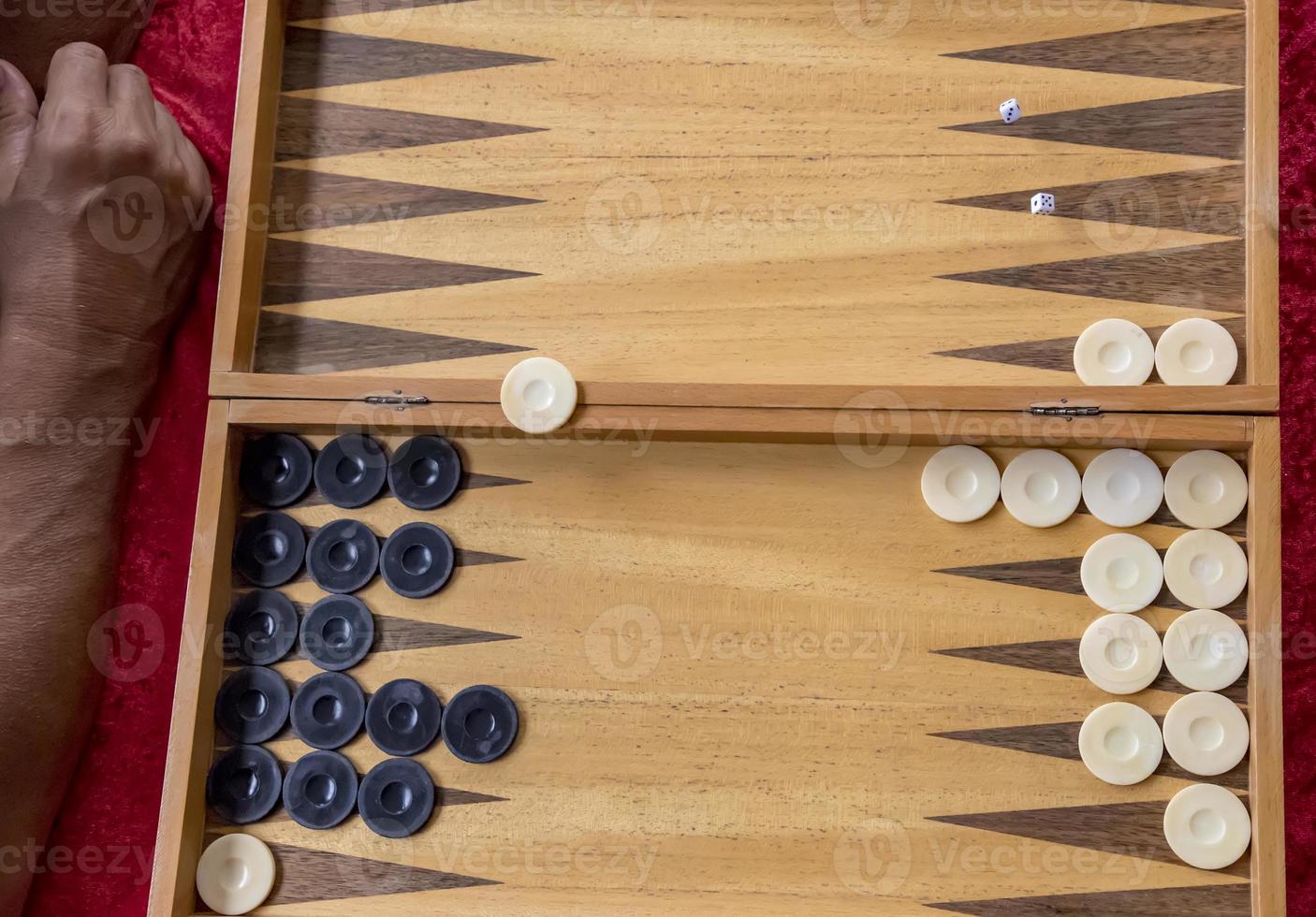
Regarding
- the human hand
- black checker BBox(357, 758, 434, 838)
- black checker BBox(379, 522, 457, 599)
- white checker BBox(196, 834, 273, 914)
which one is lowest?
white checker BBox(196, 834, 273, 914)

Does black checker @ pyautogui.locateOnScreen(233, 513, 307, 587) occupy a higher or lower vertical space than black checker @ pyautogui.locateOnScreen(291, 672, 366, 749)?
higher

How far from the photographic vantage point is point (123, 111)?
1.52 meters

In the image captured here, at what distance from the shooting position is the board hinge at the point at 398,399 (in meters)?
1.34

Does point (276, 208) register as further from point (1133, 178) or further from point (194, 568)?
point (1133, 178)

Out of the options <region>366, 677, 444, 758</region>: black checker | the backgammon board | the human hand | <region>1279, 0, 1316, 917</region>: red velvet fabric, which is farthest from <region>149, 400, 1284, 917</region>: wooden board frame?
<region>1279, 0, 1316, 917</region>: red velvet fabric

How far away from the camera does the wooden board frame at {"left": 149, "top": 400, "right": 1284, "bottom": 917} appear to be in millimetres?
1273

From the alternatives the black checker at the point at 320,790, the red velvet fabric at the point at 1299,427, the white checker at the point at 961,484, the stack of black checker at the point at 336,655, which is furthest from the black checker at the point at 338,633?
the red velvet fabric at the point at 1299,427

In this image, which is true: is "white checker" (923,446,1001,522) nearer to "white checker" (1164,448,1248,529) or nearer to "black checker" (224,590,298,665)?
"white checker" (1164,448,1248,529)

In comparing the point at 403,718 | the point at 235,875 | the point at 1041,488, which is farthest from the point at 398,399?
the point at 1041,488

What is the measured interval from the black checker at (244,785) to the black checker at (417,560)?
31 cm

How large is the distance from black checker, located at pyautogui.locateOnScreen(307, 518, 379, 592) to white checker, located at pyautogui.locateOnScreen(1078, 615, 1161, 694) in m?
1.04

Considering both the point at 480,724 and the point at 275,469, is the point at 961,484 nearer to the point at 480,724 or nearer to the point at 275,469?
the point at 480,724

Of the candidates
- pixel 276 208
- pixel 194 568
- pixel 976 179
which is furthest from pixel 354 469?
pixel 976 179

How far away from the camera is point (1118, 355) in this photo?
138 centimetres
